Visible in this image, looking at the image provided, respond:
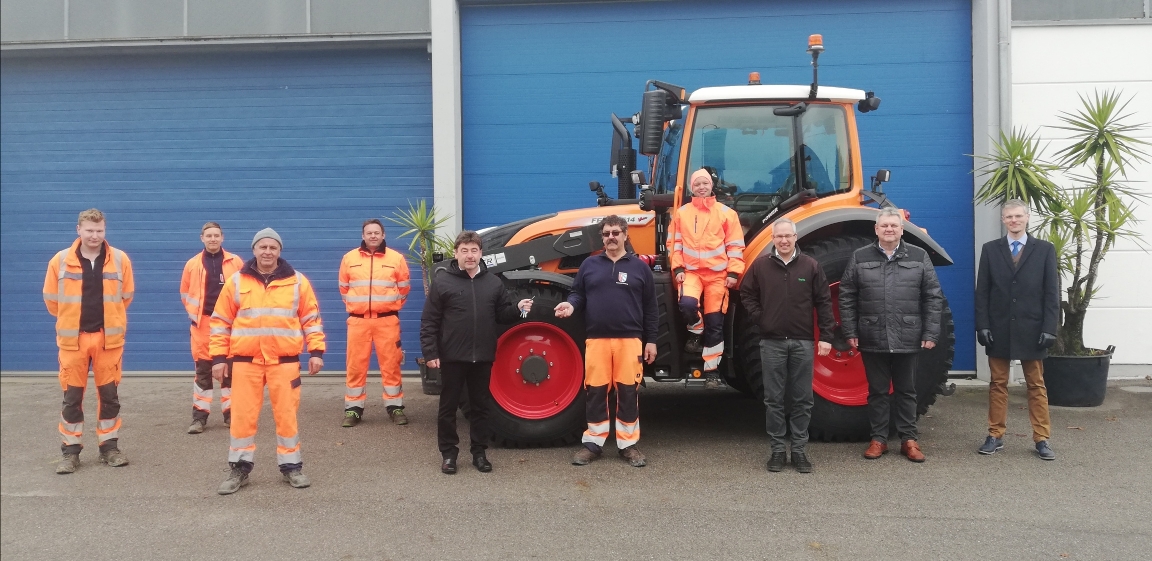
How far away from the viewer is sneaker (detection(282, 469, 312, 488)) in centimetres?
493

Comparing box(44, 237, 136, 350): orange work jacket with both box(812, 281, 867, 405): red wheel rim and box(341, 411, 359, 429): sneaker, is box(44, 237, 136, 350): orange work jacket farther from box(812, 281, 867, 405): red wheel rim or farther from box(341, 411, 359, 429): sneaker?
box(812, 281, 867, 405): red wheel rim

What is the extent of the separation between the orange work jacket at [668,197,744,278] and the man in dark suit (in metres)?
1.73

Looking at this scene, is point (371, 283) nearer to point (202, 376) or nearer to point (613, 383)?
point (202, 376)

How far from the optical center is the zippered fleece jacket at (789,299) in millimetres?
5184

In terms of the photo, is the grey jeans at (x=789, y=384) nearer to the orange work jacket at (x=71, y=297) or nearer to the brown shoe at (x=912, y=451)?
the brown shoe at (x=912, y=451)

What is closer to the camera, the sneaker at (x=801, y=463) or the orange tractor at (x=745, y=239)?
the sneaker at (x=801, y=463)

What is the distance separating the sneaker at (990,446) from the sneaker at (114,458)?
604 cm

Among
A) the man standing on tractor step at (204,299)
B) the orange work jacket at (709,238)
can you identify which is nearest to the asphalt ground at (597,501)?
the man standing on tractor step at (204,299)

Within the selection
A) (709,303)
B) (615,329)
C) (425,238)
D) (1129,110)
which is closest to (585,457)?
(615,329)

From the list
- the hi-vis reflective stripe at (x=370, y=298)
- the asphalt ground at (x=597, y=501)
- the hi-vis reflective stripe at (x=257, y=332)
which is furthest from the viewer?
the hi-vis reflective stripe at (x=370, y=298)

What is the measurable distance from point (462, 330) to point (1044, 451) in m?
4.07

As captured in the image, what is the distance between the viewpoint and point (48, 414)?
7285 mm

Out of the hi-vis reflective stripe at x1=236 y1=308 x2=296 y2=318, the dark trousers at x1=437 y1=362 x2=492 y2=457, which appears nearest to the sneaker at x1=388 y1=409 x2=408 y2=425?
the dark trousers at x1=437 y1=362 x2=492 y2=457

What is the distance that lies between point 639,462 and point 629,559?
64.1 inches
